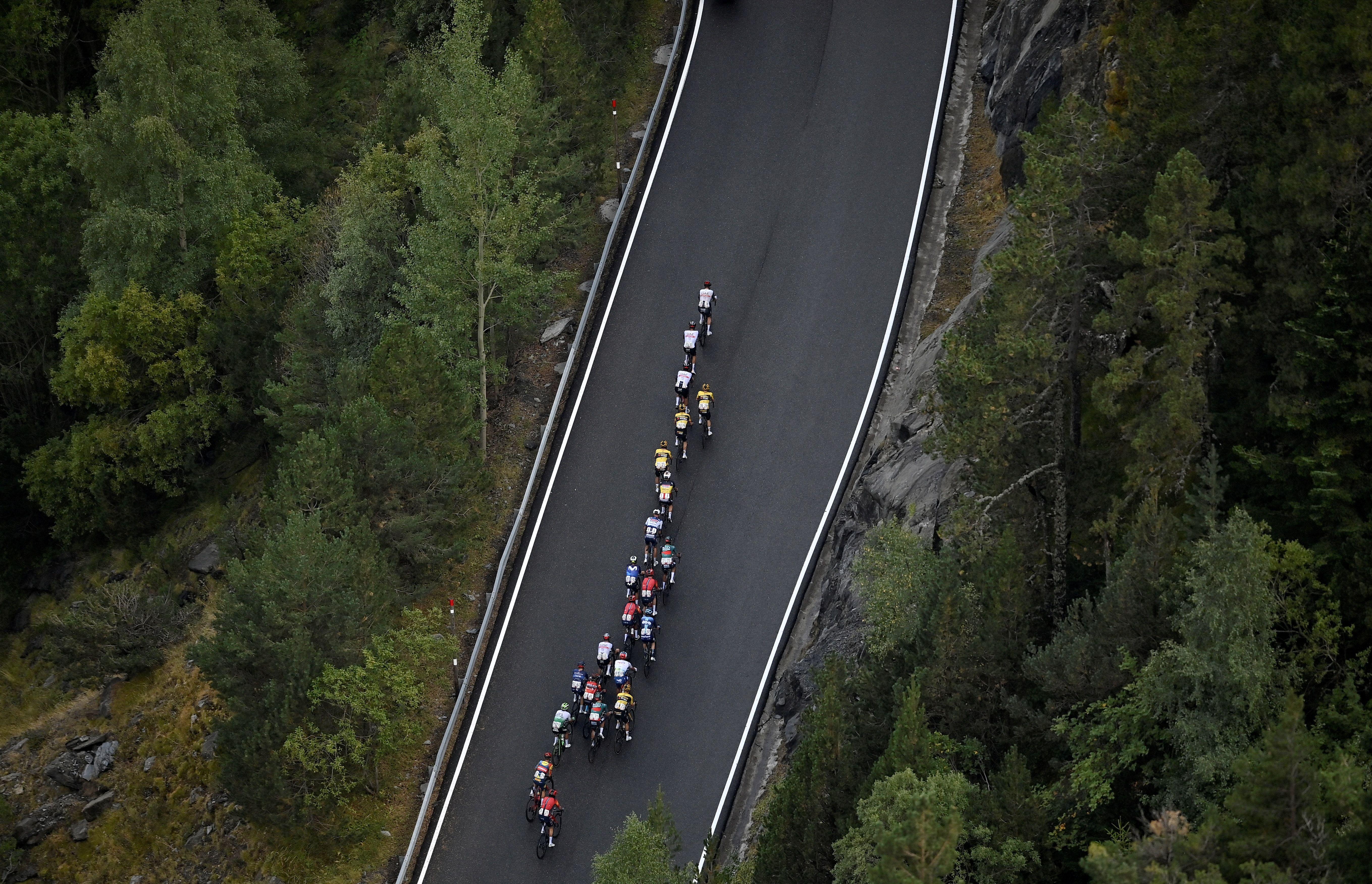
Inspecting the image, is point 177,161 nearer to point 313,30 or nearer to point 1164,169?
point 313,30

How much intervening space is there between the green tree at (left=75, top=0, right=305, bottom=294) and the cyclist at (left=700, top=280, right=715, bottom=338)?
55.7 ft

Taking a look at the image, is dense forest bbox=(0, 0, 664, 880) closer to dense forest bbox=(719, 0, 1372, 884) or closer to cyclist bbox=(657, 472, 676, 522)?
cyclist bbox=(657, 472, 676, 522)

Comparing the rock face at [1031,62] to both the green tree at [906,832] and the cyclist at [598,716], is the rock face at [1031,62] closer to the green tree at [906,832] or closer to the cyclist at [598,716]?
the green tree at [906,832]

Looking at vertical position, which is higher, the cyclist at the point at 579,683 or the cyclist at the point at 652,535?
the cyclist at the point at 652,535

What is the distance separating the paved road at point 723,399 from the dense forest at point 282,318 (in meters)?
2.46

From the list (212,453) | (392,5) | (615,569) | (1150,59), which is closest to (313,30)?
(392,5)

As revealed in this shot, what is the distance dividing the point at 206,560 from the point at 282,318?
794 cm

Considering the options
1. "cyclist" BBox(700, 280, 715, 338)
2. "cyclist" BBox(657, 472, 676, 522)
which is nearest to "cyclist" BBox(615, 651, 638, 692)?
"cyclist" BBox(657, 472, 676, 522)

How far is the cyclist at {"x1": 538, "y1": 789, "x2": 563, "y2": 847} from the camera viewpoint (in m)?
29.3

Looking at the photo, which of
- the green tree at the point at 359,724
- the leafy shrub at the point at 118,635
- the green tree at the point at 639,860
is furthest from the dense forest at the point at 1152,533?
the leafy shrub at the point at 118,635

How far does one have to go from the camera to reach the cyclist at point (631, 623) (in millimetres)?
31953

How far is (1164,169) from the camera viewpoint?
22.6 metres

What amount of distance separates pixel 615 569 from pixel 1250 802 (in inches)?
807

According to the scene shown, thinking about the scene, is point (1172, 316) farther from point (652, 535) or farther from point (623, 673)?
point (652, 535)
